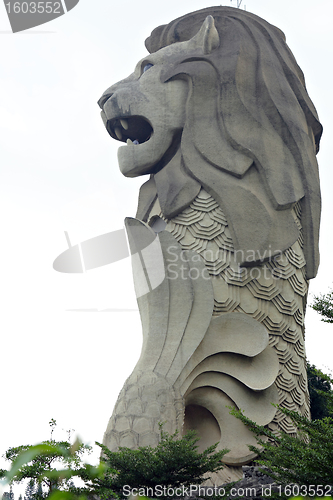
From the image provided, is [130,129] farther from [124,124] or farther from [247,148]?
[247,148]

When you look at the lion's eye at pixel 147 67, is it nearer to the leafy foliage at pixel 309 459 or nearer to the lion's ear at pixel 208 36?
the lion's ear at pixel 208 36

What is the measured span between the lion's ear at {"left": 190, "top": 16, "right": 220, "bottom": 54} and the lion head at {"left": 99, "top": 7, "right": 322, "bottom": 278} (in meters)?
0.02

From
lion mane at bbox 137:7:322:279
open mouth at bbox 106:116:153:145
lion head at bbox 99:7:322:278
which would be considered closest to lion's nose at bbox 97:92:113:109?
lion head at bbox 99:7:322:278

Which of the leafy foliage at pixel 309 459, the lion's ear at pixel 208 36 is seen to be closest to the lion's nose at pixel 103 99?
the lion's ear at pixel 208 36

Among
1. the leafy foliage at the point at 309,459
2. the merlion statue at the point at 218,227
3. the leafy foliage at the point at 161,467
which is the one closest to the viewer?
the leafy foliage at the point at 309,459

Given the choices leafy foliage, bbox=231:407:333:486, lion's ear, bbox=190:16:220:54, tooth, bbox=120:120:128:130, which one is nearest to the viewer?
leafy foliage, bbox=231:407:333:486

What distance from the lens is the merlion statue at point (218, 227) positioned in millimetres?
10977

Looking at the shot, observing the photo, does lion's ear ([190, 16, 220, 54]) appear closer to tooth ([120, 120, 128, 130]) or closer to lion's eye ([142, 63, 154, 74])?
lion's eye ([142, 63, 154, 74])

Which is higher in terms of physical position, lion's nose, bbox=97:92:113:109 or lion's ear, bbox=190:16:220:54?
lion's ear, bbox=190:16:220:54

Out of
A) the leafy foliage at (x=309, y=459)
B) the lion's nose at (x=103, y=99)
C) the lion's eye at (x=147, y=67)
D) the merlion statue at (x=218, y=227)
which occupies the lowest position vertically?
the leafy foliage at (x=309, y=459)

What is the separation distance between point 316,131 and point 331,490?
9343mm

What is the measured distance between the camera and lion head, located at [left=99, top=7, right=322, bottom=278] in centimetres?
1184

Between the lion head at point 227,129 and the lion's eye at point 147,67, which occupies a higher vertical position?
the lion's eye at point 147,67

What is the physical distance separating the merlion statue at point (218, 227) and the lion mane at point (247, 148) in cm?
3
